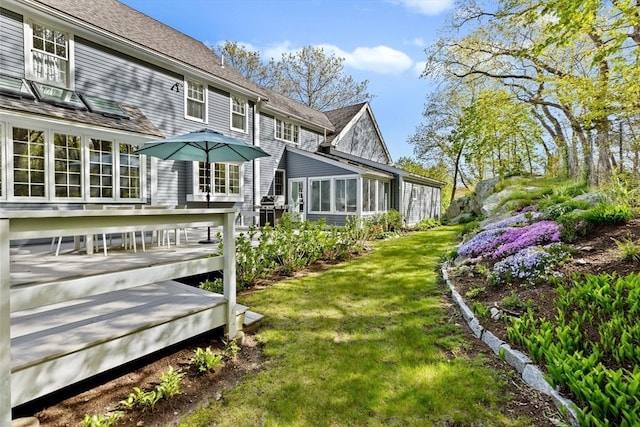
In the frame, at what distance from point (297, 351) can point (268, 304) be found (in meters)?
1.48

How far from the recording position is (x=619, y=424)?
6.34 ft

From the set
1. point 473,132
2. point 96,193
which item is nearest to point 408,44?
point 473,132

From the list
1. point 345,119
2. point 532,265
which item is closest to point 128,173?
point 532,265

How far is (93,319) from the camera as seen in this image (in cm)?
295

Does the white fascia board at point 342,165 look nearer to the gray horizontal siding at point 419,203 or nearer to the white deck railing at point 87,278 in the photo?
the gray horizontal siding at point 419,203

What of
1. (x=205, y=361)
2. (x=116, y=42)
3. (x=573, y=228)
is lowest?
(x=205, y=361)

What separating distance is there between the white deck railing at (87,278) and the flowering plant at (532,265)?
3.87 m

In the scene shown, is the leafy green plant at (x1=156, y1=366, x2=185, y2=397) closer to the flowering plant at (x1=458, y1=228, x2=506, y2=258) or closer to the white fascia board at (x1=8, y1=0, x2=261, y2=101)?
the flowering plant at (x1=458, y1=228, x2=506, y2=258)

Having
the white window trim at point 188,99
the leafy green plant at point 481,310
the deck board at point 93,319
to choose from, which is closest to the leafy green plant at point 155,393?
the deck board at point 93,319

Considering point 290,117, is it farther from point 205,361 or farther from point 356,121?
point 205,361

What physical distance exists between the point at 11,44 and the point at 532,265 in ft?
36.4

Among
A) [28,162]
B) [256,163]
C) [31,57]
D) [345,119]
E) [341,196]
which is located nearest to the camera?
[28,162]

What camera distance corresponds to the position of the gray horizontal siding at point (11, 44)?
6.84 meters

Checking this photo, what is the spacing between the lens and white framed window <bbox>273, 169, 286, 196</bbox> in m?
15.1
